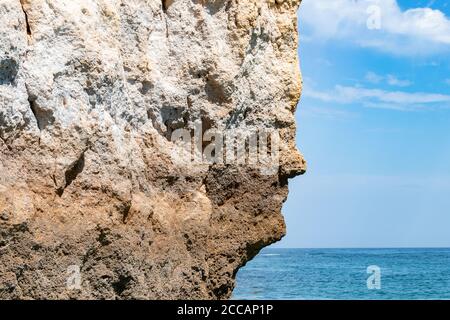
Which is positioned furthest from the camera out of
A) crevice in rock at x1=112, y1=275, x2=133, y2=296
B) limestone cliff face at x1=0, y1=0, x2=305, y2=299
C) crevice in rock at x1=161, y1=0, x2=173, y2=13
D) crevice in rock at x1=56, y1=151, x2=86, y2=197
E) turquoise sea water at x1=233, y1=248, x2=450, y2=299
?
turquoise sea water at x1=233, y1=248, x2=450, y2=299

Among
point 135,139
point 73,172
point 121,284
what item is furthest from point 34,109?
point 121,284

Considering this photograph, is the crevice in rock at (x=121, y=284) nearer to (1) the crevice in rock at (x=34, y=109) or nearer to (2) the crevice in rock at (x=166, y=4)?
(1) the crevice in rock at (x=34, y=109)

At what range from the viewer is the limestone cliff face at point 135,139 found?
27.8ft

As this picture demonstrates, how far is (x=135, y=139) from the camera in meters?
9.91

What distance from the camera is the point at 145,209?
9828 millimetres

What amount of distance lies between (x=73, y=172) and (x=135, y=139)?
45.8 inches

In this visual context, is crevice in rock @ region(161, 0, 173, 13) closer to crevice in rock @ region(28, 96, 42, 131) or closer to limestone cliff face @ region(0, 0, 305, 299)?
limestone cliff face @ region(0, 0, 305, 299)

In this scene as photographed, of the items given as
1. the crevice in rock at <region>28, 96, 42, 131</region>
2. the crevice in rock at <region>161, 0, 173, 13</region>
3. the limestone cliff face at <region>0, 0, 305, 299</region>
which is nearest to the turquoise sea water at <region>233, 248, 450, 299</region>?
the limestone cliff face at <region>0, 0, 305, 299</region>

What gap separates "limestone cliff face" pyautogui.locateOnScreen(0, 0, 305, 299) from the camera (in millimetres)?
8477

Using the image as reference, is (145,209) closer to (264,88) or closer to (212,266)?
(212,266)

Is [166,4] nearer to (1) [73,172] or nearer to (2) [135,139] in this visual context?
(2) [135,139]

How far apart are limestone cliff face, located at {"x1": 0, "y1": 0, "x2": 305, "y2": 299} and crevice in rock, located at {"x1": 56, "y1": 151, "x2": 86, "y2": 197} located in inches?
0.6

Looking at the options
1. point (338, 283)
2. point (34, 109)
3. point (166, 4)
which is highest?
point (166, 4)
